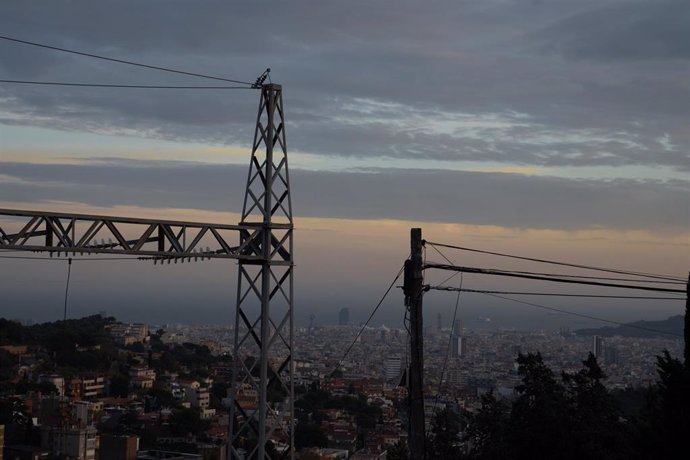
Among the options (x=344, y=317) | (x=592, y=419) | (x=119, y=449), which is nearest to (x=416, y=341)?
(x=592, y=419)

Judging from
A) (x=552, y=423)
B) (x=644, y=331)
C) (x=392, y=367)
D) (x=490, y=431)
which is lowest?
(x=392, y=367)

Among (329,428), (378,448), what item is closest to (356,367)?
(329,428)

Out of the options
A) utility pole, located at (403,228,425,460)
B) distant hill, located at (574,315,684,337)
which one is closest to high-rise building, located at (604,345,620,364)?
distant hill, located at (574,315,684,337)

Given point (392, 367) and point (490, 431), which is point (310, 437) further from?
point (392, 367)

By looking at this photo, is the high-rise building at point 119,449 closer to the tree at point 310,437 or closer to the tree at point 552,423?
the tree at point 310,437

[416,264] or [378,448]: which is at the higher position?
[416,264]

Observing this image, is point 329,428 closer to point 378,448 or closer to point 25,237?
point 378,448
